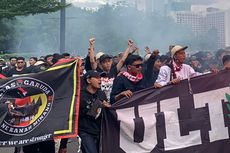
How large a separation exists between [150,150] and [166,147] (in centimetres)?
18

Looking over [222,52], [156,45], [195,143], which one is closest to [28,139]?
[195,143]

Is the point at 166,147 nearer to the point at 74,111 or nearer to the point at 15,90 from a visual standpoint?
the point at 74,111

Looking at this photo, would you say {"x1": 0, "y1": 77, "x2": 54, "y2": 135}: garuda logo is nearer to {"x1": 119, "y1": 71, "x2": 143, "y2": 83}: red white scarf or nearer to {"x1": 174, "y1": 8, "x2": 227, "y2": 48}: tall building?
{"x1": 119, "y1": 71, "x2": 143, "y2": 83}: red white scarf

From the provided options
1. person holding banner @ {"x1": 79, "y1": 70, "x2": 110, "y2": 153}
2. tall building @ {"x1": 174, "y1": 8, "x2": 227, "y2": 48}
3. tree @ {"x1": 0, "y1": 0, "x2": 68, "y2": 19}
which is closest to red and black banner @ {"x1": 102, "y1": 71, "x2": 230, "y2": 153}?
person holding banner @ {"x1": 79, "y1": 70, "x2": 110, "y2": 153}

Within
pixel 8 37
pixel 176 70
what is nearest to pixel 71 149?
pixel 176 70

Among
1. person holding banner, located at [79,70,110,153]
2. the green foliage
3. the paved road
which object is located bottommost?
the paved road

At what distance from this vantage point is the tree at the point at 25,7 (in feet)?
82.7

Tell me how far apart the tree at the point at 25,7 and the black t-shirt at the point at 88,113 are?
1964 cm

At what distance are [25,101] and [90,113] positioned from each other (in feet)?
2.41

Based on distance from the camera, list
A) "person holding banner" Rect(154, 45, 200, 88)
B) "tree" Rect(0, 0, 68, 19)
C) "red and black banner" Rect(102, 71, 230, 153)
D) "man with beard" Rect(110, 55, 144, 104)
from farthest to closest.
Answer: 1. "tree" Rect(0, 0, 68, 19)
2. "person holding banner" Rect(154, 45, 200, 88)
3. "man with beard" Rect(110, 55, 144, 104)
4. "red and black banner" Rect(102, 71, 230, 153)

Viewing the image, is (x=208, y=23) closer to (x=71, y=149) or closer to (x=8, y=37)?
(x=8, y=37)

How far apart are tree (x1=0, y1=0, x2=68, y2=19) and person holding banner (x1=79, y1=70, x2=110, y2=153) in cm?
1961

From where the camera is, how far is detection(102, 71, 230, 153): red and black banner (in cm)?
584

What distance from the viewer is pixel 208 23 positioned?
147 ft
